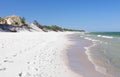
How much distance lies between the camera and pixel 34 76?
26.9 ft

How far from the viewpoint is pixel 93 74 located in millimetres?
10133

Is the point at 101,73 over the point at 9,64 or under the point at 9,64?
under

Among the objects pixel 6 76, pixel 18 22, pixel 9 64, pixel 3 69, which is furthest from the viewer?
pixel 18 22

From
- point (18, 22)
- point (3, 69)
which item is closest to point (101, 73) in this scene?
point (3, 69)

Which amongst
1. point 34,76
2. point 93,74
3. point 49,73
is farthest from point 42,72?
point 93,74

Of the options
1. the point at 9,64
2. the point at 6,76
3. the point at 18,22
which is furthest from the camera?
the point at 18,22

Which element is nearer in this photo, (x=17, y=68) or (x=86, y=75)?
(x=17, y=68)

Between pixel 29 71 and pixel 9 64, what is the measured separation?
4.65 ft

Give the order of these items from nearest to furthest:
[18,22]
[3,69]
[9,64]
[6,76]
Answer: [6,76] → [3,69] → [9,64] → [18,22]

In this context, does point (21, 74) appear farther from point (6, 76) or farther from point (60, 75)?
point (60, 75)

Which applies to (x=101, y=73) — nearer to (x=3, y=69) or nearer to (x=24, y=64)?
(x=24, y=64)

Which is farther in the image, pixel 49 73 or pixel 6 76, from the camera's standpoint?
pixel 49 73

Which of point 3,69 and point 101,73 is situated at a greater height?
point 3,69

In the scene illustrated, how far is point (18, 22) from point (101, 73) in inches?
3539
